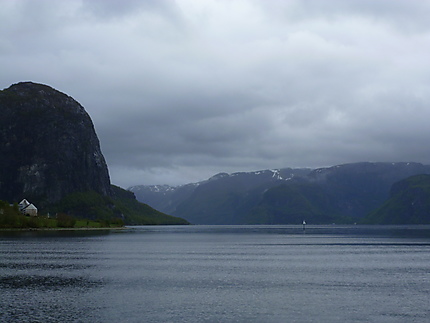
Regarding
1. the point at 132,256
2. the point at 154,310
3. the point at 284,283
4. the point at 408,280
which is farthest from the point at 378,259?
the point at 154,310

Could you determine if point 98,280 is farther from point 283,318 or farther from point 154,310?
point 283,318

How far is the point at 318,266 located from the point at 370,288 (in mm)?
33632

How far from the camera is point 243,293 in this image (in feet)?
247

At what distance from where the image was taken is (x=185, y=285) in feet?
274

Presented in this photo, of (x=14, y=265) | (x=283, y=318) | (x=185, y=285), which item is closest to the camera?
(x=283, y=318)

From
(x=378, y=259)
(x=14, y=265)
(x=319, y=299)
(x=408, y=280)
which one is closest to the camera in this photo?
(x=319, y=299)

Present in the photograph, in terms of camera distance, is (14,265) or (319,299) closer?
(319,299)

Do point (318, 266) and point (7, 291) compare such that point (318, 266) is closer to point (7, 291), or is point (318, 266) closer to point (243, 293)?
point (243, 293)

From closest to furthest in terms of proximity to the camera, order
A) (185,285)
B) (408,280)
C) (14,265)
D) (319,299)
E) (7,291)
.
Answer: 1. (319,299)
2. (7,291)
3. (185,285)
4. (408,280)
5. (14,265)

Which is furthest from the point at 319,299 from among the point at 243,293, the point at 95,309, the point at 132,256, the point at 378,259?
the point at 132,256

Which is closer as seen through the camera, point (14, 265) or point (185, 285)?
point (185, 285)

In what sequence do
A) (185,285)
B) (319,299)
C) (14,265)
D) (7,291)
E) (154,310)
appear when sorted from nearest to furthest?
(154,310) < (319,299) < (7,291) < (185,285) < (14,265)

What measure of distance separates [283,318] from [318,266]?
2239 inches

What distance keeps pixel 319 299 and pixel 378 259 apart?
218ft
